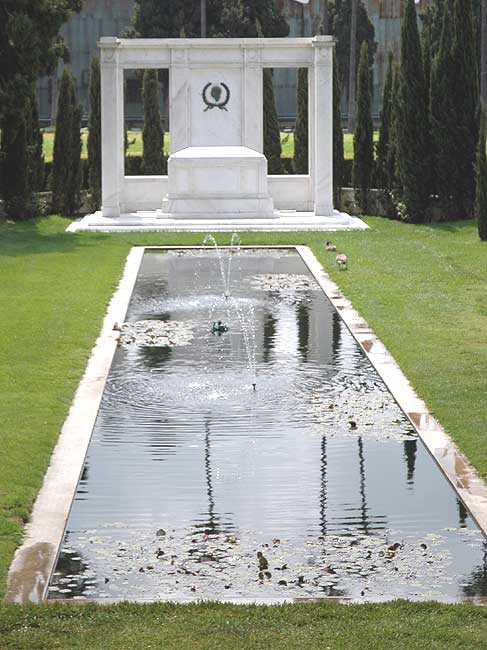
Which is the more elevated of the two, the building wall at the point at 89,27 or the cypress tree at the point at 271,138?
the building wall at the point at 89,27

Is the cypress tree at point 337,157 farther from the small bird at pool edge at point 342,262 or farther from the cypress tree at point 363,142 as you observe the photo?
the small bird at pool edge at point 342,262

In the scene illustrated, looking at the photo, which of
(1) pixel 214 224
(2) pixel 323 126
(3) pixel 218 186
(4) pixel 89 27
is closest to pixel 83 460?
(1) pixel 214 224

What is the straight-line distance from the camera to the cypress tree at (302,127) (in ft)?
95.7

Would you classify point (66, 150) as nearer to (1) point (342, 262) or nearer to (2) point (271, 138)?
(2) point (271, 138)

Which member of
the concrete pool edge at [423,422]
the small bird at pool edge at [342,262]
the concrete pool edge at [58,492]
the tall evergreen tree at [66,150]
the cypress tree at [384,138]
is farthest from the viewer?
the cypress tree at [384,138]

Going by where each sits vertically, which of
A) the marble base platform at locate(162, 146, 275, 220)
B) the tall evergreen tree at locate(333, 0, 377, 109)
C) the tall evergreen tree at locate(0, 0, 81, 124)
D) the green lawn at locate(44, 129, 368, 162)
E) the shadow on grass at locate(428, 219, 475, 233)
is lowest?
the shadow on grass at locate(428, 219, 475, 233)

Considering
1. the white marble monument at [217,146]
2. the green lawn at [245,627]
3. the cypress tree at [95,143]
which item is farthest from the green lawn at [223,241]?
the cypress tree at [95,143]

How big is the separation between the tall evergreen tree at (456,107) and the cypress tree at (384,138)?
224 cm

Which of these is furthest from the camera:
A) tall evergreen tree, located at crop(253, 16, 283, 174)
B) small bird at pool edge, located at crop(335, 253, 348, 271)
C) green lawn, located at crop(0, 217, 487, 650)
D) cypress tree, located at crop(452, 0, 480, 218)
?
tall evergreen tree, located at crop(253, 16, 283, 174)

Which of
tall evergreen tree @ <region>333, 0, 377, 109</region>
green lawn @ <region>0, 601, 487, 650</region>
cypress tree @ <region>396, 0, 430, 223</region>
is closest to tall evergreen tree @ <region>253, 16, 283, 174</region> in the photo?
cypress tree @ <region>396, 0, 430, 223</region>

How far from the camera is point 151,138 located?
29.7 meters

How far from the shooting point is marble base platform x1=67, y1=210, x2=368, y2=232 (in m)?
23.3

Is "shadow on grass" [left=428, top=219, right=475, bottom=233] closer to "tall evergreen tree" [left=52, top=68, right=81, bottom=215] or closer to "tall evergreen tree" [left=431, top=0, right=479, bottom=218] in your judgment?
"tall evergreen tree" [left=431, top=0, right=479, bottom=218]

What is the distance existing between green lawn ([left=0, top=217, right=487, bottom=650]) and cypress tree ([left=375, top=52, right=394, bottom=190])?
1.66 m
